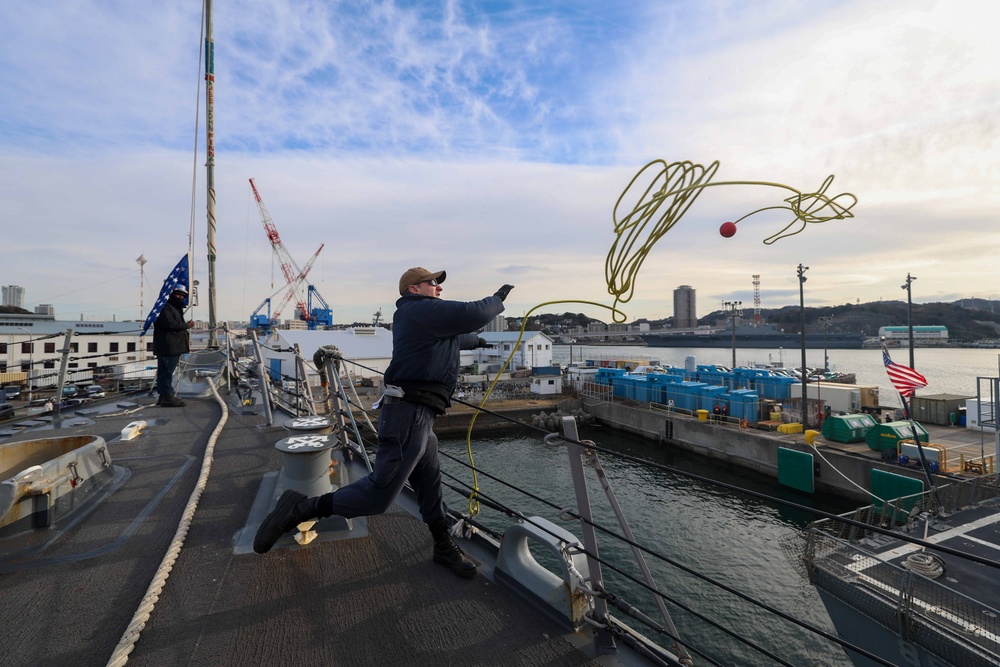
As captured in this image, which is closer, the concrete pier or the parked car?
the parked car

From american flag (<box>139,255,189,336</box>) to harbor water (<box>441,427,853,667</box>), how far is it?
4.90 metres

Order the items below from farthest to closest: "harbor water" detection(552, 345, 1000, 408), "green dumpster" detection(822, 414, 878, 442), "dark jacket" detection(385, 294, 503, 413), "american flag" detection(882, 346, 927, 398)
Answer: "harbor water" detection(552, 345, 1000, 408) → "green dumpster" detection(822, 414, 878, 442) → "american flag" detection(882, 346, 927, 398) → "dark jacket" detection(385, 294, 503, 413)

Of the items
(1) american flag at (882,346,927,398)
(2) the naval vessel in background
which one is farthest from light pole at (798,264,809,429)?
(2) the naval vessel in background

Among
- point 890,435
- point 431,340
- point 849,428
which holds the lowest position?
point 849,428

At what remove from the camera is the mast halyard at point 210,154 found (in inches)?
375

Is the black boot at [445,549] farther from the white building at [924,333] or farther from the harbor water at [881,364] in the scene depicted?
the white building at [924,333]

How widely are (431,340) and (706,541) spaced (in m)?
14.2

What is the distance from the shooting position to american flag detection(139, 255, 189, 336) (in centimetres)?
671

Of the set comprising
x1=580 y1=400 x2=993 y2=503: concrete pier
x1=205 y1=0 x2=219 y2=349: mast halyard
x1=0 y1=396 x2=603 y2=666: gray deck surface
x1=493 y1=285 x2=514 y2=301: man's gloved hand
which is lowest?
x1=580 y1=400 x2=993 y2=503: concrete pier

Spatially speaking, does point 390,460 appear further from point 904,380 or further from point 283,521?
point 904,380

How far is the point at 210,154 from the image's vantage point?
32.6 ft

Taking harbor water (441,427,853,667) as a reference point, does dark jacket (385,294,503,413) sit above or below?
above

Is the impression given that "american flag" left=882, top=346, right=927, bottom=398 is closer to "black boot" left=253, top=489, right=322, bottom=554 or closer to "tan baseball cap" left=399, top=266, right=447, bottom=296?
"tan baseball cap" left=399, top=266, right=447, bottom=296

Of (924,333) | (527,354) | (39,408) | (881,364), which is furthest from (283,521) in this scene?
(924,333)
